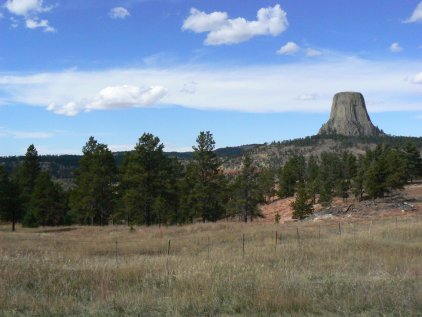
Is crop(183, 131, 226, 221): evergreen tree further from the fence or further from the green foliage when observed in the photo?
the green foliage

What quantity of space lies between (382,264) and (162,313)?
7.68m

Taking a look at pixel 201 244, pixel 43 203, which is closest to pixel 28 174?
pixel 43 203

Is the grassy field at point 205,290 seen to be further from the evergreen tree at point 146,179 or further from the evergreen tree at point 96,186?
the evergreen tree at point 96,186

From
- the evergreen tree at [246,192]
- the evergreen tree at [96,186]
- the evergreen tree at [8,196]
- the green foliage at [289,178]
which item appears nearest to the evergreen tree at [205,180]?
the evergreen tree at [246,192]

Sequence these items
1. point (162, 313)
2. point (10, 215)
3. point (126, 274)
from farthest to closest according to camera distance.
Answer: point (10, 215) → point (126, 274) → point (162, 313)

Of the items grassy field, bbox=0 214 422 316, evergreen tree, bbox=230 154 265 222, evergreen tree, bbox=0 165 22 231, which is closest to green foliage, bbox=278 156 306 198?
evergreen tree, bbox=230 154 265 222

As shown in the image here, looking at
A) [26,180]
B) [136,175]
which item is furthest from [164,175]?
[26,180]

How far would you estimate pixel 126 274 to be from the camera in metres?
9.88

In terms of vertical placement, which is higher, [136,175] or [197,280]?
[136,175]

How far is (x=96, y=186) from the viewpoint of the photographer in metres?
46.8

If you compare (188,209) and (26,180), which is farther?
(26,180)

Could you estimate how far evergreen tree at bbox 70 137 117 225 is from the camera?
1844 inches

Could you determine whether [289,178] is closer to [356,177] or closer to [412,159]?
[356,177]

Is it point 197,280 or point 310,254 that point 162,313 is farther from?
point 310,254
